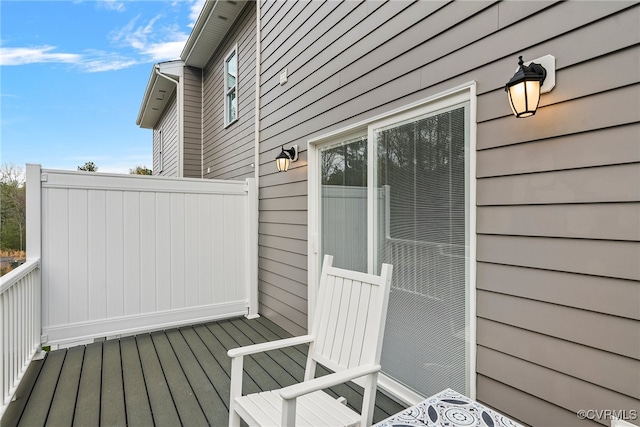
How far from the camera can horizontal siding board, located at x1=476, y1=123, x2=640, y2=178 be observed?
135 centimetres

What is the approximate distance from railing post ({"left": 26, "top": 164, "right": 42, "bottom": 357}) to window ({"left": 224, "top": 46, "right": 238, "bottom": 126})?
3.24m

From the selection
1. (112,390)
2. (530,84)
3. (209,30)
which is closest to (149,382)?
(112,390)

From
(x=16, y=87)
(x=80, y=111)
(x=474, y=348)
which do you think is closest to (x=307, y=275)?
(x=474, y=348)

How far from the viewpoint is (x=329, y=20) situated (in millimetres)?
3270

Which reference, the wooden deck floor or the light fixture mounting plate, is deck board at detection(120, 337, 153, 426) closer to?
the wooden deck floor

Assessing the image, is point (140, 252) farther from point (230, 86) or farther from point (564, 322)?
point (564, 322)

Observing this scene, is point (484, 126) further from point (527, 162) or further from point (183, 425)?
point (183, 425)

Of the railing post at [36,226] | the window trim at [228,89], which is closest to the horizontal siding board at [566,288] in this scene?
the railing post at [36,226]

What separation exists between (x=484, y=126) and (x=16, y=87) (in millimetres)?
14816

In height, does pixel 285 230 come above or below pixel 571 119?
below

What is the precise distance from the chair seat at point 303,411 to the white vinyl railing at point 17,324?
1624 millimetres

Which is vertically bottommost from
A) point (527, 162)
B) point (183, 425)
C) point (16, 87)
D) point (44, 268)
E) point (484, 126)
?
point (183, 425)

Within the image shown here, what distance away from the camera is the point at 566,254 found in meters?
1.52

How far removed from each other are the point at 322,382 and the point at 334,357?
0.52 m
